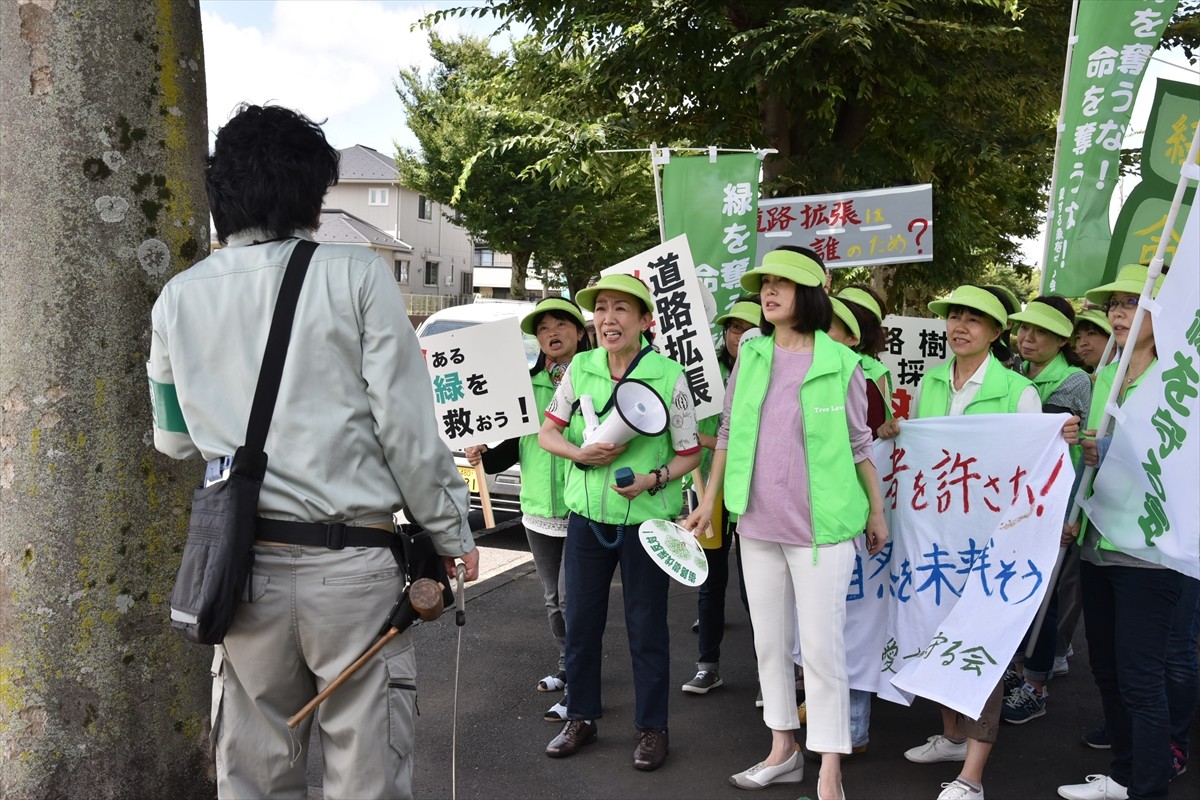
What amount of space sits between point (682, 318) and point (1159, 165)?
269cm

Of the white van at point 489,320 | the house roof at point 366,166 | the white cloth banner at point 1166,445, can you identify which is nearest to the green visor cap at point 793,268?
the white cloth banner at point 1166,445

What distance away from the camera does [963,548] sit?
420cm

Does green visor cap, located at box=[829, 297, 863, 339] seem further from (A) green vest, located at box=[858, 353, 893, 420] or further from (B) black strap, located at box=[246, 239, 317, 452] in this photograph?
(B) black strap, located at box=[246, 239, 317, 452]

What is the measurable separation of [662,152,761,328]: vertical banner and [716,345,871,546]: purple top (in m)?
2.96

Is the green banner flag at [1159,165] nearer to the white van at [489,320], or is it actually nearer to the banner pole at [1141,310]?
the banner pole at [1141,310]

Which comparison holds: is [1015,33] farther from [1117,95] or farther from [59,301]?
[59,301]

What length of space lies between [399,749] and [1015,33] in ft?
29.4

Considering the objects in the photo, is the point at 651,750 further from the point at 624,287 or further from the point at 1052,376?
the point at 1052,376

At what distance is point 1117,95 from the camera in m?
5.55

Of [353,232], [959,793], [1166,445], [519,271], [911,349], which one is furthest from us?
[353,232]

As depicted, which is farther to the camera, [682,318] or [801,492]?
[682,318]

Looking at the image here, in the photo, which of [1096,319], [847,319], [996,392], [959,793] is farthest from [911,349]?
[959,793]

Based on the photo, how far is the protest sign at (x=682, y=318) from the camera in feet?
17.0

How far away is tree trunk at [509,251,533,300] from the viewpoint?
98.5ft
